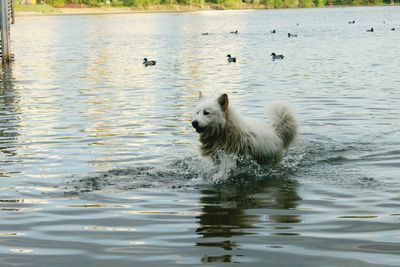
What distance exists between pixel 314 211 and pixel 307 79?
2301cm

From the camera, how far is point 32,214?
10445mm

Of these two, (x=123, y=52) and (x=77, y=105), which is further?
(x=123, y=52)

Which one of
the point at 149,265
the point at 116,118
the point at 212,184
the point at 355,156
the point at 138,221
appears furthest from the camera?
the point at 116,118

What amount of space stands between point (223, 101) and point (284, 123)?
1.75 meters

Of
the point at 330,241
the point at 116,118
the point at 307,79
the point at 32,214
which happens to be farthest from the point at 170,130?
the point at 307,79

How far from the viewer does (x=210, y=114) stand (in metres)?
11.9

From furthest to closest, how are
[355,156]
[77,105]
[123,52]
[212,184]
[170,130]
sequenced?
1. [123,52]
2. [77,105]
3. [170,130]
4. [355,156]
5. [212,184]

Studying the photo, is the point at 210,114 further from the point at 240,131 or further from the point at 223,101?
the point at 240,131

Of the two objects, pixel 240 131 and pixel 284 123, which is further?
pixel 284 123

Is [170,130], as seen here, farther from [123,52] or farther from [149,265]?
[123,52]

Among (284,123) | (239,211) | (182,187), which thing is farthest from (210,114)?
(239,211)

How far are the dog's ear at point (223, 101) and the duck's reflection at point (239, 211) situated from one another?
1.37 meters

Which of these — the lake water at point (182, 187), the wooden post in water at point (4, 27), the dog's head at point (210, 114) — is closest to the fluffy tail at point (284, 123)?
the lake water at point (182, 187)

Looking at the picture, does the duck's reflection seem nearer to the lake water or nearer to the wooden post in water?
the lake water
